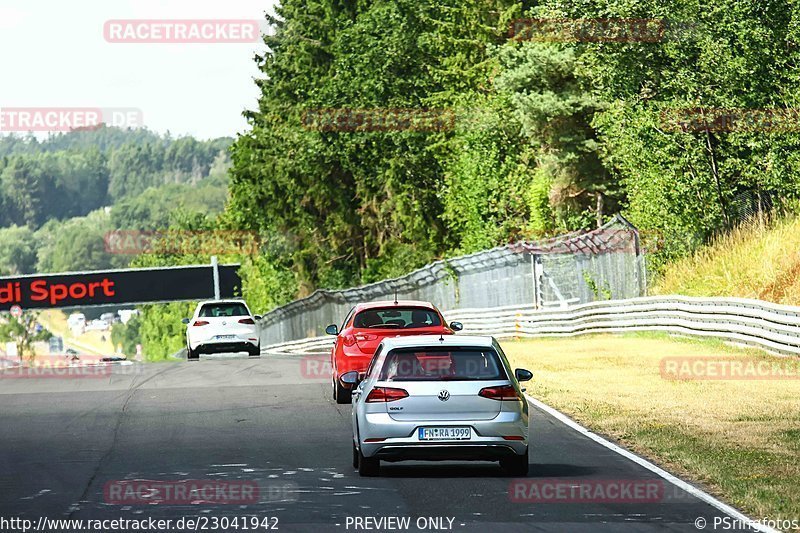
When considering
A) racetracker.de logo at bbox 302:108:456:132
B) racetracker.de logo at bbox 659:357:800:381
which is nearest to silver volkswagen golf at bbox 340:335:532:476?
racetracker.de logo at bbox 659:357:800:381

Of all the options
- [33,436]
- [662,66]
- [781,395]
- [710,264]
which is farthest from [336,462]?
[662,66]

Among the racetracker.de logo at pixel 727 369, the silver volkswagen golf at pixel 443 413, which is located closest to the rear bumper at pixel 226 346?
the racetracker.de logo at pixel 727 369

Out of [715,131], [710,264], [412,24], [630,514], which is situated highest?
[412,24]

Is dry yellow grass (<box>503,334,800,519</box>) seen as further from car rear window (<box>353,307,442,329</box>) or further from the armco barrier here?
car rear window (<box>353,307,442,329</box>)

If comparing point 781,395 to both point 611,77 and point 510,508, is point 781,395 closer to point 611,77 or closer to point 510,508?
point 510,508

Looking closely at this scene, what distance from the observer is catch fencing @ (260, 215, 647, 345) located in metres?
→ 42.0

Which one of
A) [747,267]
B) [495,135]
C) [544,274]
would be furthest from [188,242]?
[747,267]

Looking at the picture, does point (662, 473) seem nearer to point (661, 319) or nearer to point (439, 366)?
point (439, 366)

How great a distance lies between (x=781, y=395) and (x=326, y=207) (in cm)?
6128

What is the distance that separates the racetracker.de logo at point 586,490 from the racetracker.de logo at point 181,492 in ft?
7.56

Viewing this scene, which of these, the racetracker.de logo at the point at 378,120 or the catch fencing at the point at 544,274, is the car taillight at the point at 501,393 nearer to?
the catch fencing at the point at 544,274

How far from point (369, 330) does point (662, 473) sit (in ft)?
29.7

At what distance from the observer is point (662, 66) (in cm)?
4253

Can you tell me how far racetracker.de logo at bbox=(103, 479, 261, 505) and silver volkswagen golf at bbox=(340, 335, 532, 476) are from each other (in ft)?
4.13
